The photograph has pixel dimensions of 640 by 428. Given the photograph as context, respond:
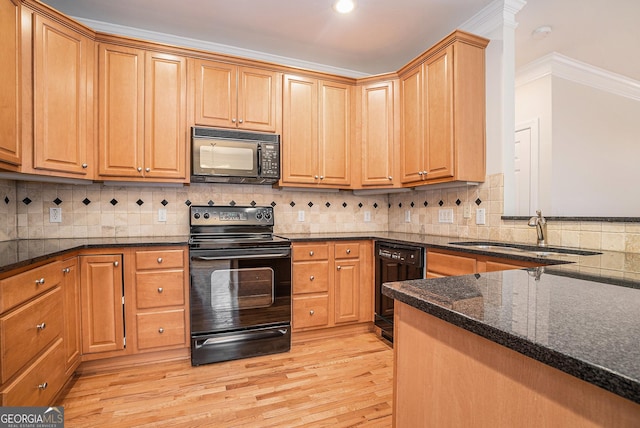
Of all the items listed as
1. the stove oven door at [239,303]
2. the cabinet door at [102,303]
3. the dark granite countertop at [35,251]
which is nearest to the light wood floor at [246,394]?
the stove oven door at [239,303]

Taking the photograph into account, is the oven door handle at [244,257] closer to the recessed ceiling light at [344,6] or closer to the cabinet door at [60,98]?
the cabinet door at [60,98]

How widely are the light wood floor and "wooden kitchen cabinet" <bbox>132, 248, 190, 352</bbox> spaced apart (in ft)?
0.65

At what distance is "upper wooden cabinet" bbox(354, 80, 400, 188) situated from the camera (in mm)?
3070

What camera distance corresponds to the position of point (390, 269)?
269 centimetres

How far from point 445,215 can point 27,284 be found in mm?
2916

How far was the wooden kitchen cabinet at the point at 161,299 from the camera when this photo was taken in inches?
89.0

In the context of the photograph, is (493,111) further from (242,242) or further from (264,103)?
(242,242)

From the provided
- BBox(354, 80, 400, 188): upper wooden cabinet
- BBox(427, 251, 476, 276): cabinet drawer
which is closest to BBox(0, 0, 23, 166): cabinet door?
BBox(354, 80, 400, 188): upper wooden cabinet

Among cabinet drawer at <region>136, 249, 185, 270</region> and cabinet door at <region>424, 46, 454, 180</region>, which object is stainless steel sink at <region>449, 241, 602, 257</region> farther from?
cabinet drawer at <region>136, 249, 185, 270</region>

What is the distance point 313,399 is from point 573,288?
62.1 inches

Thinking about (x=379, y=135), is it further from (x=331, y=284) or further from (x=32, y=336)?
(x=32, y=336)

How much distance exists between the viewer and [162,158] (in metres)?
2.56

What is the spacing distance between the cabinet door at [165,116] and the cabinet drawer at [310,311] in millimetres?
1448

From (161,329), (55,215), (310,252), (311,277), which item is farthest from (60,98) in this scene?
(311,277)
